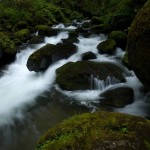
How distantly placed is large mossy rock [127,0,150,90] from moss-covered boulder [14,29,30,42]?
10.2 m

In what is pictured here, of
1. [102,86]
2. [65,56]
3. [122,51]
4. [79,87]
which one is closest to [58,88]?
[79,87]

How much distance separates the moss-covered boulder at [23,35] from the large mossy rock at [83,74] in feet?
20.7

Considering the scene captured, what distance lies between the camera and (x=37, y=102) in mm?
9617

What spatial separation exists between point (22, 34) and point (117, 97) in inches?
360

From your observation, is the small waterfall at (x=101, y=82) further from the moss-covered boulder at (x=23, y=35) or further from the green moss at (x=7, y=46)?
the moss-covered boulder at (x=23, y=35)

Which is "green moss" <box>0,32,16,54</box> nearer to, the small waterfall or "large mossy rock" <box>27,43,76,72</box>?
"large mossy rock" <box>27,43,76,72</box>

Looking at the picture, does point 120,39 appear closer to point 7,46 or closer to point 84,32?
point 84,32

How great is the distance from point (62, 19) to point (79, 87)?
15422 millimetres

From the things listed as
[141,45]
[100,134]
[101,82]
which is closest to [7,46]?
[101,82]

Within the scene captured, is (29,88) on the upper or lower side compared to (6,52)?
lower

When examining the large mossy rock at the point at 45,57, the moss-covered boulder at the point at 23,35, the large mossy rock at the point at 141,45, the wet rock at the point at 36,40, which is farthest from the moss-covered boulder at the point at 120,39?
the large mossy rock at the point at 141,45

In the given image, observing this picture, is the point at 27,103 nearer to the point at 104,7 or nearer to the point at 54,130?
the point at 54,130

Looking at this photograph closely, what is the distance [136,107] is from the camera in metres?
9.05

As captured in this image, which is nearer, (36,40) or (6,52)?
(6,52)
